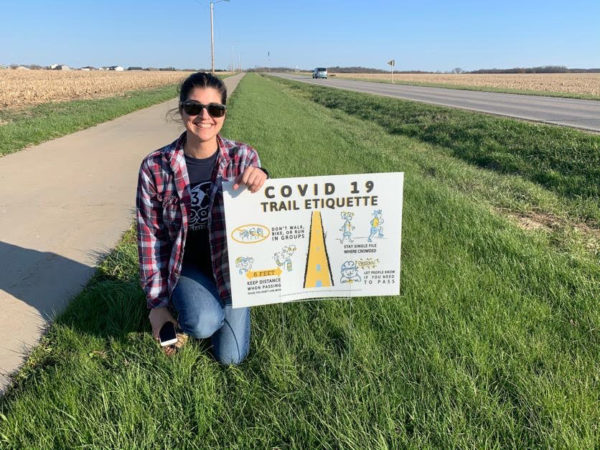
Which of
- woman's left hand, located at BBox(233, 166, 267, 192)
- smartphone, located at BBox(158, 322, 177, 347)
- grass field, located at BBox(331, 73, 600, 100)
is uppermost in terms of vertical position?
grass field, located at BBox(331, 73, 600, 100)

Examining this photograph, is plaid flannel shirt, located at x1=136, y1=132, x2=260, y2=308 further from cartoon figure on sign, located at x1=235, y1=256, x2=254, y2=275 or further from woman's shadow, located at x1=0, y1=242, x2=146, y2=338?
woman's shadow, located at x1=0, y1=242, x2=146, y2=338

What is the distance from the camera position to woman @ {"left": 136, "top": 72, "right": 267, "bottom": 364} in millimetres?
2342

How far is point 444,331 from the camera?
240 centimetres

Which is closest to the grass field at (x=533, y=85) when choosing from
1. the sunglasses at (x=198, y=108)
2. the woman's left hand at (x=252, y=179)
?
the sunglasses at (x=198, y=108)

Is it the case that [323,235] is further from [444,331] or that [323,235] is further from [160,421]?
[160,421]

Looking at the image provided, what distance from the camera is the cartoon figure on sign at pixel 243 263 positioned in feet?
6.97

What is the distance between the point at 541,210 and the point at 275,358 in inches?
170

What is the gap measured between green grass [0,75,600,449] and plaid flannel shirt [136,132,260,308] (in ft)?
1.22

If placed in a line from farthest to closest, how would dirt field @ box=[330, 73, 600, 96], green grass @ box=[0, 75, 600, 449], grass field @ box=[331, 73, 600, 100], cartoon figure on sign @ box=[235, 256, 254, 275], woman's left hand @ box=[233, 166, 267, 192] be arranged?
dirt field @ box=[330, 73, 600, 96] < grass field @ box=[331, 73, 600, 100] < cartoon figure on sign @ box=[235, 256, 254, 275] < woman's left hand @ box=[233, 166, 267, 192] < green grass @ box=[0, 75, 600, 449]

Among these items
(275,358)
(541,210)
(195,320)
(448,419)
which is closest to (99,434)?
(195,320)

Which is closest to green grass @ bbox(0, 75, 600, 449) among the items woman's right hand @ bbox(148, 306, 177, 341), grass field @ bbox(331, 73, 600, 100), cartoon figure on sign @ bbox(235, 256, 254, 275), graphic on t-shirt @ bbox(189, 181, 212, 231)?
woman's right hand @ bbox(148, 306, 177, 341)

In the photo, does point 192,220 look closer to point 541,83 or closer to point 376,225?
point 376,225

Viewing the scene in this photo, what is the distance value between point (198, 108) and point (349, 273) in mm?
1219

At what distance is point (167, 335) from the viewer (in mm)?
2264
